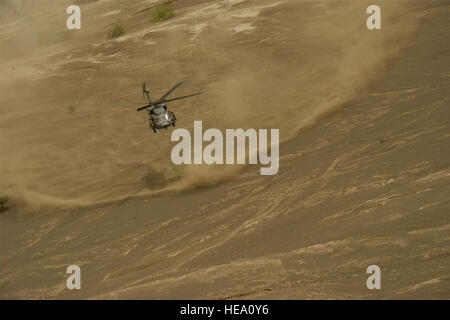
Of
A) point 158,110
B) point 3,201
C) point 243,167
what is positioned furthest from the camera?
point 3,201

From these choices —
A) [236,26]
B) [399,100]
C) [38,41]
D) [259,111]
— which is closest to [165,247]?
[259,111]

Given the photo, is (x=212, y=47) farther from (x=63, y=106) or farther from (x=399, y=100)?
(x=399, y=100)

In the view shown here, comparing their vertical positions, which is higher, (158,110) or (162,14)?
(162,14)

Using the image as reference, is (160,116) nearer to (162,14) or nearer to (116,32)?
(116,32)

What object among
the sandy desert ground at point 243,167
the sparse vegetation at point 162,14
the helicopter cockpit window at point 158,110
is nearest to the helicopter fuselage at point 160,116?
the helicopter cockpit window at point 158,110

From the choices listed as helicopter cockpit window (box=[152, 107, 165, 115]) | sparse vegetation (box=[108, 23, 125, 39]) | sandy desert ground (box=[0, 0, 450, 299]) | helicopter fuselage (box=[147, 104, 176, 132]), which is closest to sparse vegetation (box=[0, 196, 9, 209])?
sandy desert ground (box=[0, 0, 450, 299])
